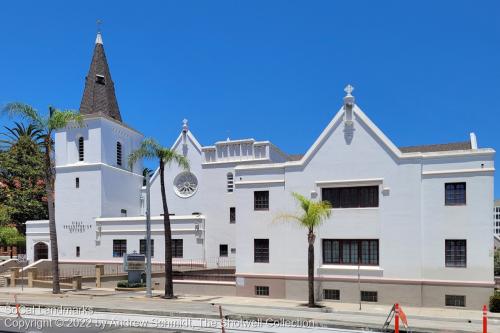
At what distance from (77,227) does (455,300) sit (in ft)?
94.6

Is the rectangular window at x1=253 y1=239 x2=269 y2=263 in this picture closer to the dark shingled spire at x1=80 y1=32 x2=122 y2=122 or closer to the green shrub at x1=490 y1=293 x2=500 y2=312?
the green shrub at x1=490 y1=293 x2=500 y2=312

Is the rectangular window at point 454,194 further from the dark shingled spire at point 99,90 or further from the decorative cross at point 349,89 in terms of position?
the dark shingled spire at point 99,90

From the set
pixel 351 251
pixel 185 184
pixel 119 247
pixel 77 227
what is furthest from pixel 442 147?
pixel 77 227

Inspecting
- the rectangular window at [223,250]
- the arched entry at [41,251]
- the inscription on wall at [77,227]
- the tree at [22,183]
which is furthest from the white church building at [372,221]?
the tree at [22,183]

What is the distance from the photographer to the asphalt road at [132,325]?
1769 cm

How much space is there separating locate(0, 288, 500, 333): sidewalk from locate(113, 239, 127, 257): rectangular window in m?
9.86

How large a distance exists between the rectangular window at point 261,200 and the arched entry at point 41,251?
2230 cm

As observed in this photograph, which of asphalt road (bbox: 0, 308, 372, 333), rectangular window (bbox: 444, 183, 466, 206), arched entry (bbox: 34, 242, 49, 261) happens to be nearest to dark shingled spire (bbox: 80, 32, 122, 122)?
arched entry (bbox: 34, 242, 49, 261)

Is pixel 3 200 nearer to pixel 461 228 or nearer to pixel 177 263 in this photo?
pixel 177 263

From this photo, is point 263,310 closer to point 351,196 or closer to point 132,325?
point 132,325

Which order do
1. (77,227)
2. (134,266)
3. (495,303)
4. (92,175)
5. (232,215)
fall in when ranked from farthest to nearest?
(92,175), (77,227), (232,215), (134,266), (495,303)

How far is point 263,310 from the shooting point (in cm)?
2305

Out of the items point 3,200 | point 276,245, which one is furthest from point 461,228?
point 3,200

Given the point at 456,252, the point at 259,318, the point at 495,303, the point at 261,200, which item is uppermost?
the point at 261,200
